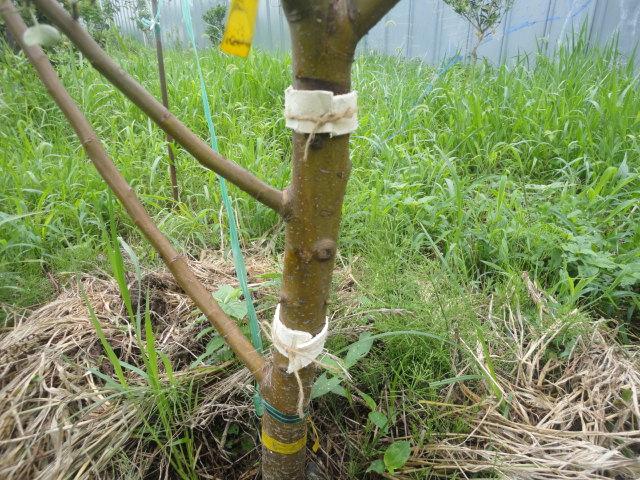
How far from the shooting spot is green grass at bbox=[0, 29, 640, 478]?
1.09m

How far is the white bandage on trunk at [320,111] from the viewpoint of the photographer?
1.46 ft

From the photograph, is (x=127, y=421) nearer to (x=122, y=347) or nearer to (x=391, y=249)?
(x=122, y=347)

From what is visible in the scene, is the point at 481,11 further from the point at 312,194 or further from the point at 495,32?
the point at 312,194

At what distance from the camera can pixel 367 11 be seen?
41cm

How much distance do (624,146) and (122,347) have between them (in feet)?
6.11

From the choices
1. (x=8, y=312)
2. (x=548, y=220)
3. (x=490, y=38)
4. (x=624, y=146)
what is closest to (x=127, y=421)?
(x=8, y=312)

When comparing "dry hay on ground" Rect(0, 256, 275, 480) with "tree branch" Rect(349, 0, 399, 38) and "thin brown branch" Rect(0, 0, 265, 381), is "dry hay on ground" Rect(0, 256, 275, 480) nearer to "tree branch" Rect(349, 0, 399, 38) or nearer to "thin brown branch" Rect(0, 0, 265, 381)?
"thin brown branch" Rect(0, 0, 265, 381)

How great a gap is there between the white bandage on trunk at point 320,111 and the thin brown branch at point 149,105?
0.09 m

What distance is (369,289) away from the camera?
1116 mm

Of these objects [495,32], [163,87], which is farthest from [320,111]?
[495,32]

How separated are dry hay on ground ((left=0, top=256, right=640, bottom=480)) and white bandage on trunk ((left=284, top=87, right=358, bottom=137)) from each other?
Answer: 24.0 inches

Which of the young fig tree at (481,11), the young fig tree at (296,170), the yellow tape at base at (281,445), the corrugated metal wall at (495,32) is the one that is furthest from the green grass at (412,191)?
the corrugated metal wall at (495,32)

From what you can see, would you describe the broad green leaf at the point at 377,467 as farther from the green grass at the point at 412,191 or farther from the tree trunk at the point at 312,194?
the tree trunk at the point at 312,194

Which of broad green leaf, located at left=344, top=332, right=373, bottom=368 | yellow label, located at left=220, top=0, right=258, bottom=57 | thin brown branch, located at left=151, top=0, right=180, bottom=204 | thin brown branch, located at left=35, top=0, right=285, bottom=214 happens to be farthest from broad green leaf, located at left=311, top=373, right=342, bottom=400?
thin brown branch, located at left=151, top=0, right=180, bottom=204
